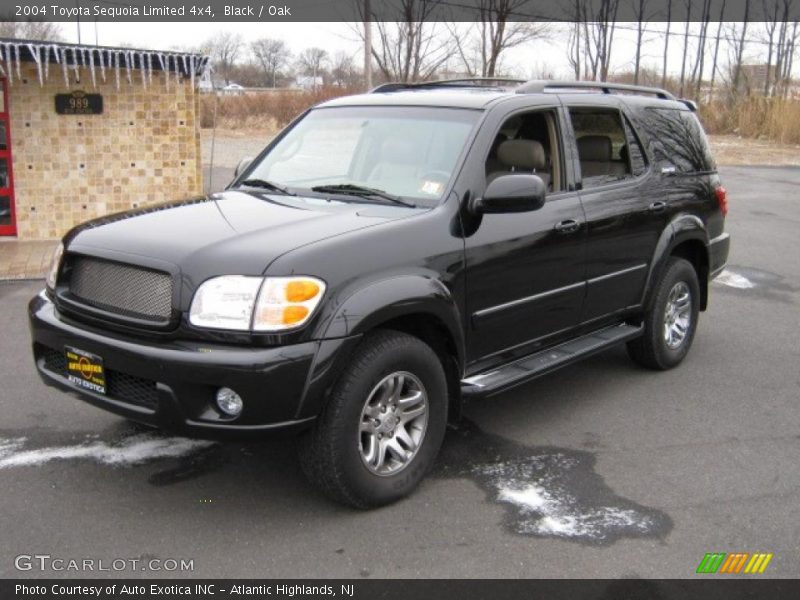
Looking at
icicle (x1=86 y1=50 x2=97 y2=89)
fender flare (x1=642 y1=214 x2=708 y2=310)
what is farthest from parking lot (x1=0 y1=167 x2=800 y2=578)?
icicle (x1=86 y1=50 x2=97 y2=89)

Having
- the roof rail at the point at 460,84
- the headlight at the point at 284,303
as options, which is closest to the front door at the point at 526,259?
the roof rail at the point at 460,84

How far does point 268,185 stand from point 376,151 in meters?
0.67

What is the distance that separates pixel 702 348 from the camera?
260 inches

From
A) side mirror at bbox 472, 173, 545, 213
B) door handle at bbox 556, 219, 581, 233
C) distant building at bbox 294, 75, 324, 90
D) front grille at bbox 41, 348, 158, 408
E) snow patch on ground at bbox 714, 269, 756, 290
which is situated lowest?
snow patch on ground at bbox 714, 269, 756, 290

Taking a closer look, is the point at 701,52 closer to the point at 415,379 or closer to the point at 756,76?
the point at 756,76

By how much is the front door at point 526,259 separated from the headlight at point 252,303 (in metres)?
1.07


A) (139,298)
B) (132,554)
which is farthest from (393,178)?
(132,554)

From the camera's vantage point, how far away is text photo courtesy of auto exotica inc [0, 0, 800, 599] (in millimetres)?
3318

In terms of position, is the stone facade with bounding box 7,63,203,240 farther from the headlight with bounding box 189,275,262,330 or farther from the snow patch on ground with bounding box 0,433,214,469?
the headlight with bounding box 189,275,262,330

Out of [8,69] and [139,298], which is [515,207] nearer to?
[139,298]

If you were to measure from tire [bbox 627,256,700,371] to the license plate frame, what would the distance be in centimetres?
366

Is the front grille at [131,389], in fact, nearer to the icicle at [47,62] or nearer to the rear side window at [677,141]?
the rear side window at [677,141]

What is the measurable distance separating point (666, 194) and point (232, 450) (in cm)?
335

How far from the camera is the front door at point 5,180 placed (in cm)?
1078
